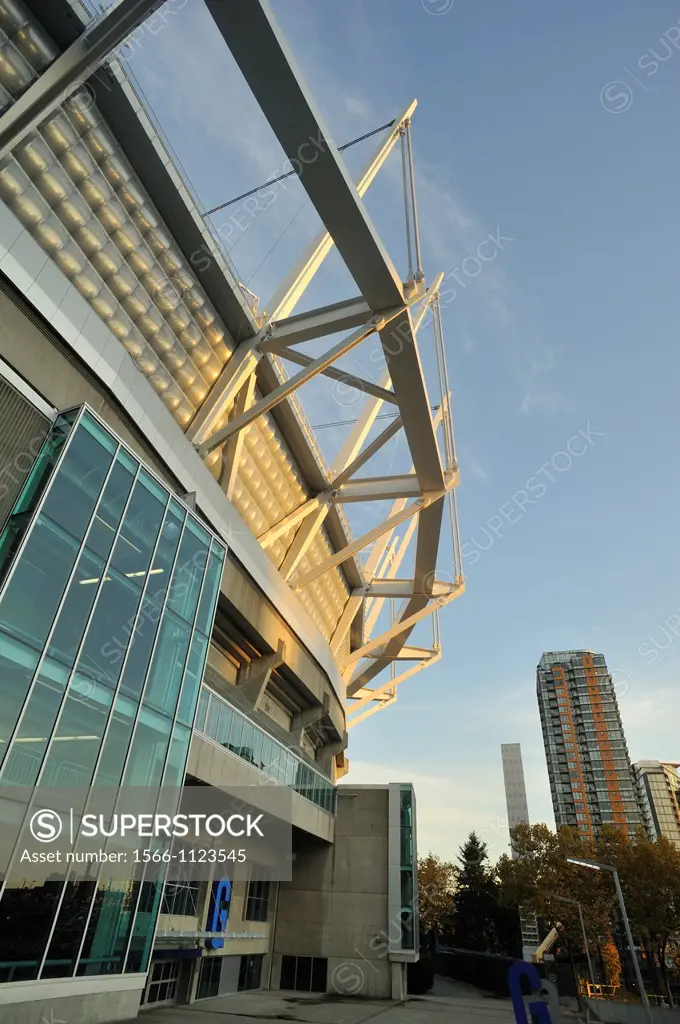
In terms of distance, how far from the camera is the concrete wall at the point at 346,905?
28500 mm

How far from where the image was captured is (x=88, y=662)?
11797 mm

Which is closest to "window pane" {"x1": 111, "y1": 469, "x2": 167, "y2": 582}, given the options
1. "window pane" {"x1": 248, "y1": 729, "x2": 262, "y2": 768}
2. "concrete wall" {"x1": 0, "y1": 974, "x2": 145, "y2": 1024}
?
"concrete wall" {"x1": 0, "y1": 974, "x2": 145, "y2": 1024}

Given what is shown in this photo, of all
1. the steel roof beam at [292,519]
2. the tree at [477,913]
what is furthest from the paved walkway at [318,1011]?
the tree at [477,913]

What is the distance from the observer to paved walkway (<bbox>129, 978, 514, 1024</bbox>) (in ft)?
59.8

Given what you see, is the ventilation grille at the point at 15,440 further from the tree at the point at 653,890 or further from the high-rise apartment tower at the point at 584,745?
the high-rise apartment tower at the point at 584,745

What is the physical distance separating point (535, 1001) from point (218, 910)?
54.8 feet

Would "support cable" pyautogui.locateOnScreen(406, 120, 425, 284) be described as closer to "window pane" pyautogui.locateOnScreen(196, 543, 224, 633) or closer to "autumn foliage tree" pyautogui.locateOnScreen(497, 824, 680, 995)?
"window pane" pyautogui.locateOnScreen(196, 543, 224, 633)

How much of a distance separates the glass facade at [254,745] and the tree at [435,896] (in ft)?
140

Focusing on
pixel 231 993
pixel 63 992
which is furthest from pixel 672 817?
pixel 63 992

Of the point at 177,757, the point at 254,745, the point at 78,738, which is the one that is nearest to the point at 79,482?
the point at 78,738

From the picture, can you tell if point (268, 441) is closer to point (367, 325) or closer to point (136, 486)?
point (367, 325)

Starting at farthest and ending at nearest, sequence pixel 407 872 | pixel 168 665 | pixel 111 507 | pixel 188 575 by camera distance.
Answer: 1. pixel 407 872
2. pixel 188 575
3. pixel 168 665
4. pixel 111 507

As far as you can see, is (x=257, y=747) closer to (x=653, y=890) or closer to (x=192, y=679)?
(x=192, y=679)

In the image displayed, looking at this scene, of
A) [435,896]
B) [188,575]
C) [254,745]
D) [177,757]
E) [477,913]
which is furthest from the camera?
[435,896]
